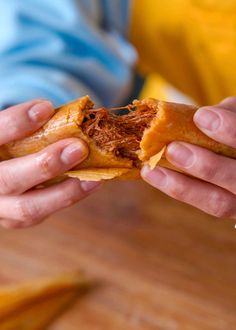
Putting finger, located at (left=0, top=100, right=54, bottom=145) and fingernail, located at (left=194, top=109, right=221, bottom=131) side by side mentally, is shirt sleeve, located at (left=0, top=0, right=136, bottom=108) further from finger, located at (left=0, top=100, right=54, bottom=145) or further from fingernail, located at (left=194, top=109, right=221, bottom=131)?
fingernail, located at (left=194, top=109, right=221, bottom=131)

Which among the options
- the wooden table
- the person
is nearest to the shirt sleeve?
the person

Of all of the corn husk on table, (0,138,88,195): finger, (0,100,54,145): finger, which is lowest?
the corn husk on table

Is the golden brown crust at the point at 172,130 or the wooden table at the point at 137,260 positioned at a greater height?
the golden brown crust at the point at 172,130

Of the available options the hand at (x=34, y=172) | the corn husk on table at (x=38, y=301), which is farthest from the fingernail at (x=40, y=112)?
the corn husk on table at (x=38, y=301)

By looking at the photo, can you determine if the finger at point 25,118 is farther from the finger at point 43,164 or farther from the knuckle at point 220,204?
the knuckle at point 220,204

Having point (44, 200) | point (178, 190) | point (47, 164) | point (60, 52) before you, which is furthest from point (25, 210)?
point (60, 52)

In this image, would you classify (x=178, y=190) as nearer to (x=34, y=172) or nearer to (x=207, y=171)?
(x=207, y=171)

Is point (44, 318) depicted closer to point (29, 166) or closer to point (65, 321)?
point (65, 321)
